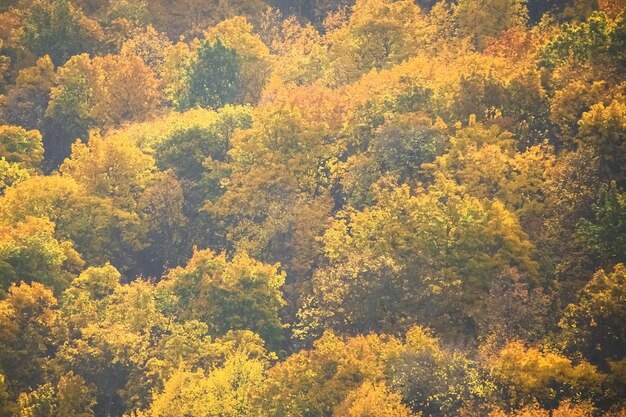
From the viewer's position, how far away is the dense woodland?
50.7 metres

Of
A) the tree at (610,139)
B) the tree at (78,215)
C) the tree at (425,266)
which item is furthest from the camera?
the tree at (78,215)

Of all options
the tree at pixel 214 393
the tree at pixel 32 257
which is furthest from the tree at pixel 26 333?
the tree at pixel 214 393

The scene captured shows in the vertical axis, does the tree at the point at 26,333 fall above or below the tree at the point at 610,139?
below

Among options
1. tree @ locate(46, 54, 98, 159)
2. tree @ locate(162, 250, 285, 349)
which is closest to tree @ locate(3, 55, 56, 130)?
tree @ locate(46, 54, 98, 159)

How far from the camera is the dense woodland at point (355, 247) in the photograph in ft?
166

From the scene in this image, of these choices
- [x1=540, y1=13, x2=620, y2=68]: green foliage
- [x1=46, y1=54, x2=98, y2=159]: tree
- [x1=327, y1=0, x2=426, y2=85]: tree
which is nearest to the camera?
[x1=540, y1=13, x2=620, y2=68]: green foliage

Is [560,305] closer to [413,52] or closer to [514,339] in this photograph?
[514,339]

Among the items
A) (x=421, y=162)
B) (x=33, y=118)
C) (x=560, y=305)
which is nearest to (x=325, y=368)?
(x=560, y=305)

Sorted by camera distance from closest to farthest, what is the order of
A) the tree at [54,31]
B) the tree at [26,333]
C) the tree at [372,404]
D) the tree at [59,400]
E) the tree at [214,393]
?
the tree at [372,404], the tree at [214,393], the tree at [59,400], the tree at [26,333], the tree at [54,31]

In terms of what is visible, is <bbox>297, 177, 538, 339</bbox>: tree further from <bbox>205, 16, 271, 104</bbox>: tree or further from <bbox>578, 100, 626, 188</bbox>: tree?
<bbox>205, 16, 271, 104</bbox>: tree

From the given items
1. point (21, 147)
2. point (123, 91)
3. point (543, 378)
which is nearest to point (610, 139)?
point (543, 378)

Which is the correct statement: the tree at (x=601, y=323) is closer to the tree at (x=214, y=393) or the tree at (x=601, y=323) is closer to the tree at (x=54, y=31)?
the tree at (x=214, y=393)

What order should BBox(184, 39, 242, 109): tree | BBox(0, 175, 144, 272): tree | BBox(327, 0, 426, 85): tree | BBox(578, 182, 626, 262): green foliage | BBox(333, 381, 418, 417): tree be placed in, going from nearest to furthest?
BBox(333, 381, 418, 417): tree
BBox(578, 182, 626, 262): green foliage
BBox(0, 175, 144, 272): tree
BBox(327, 0, 426, 85): tree
BBox(184, 39, 242, 109): tree

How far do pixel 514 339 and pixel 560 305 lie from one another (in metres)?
4.79
